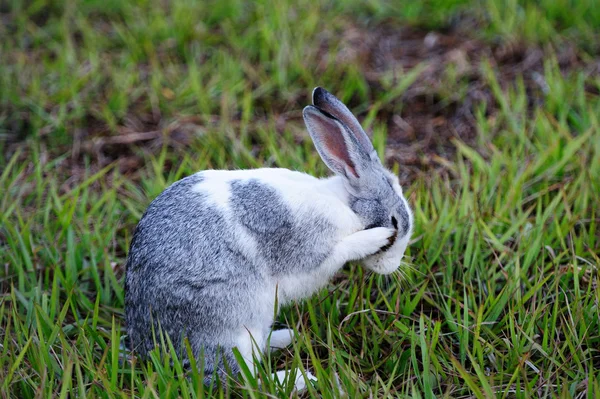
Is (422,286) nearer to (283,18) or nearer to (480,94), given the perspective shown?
(480,94)

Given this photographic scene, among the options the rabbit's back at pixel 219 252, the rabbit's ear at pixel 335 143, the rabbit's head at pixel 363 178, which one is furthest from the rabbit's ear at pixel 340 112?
the rabbit's back at pixel 219 252

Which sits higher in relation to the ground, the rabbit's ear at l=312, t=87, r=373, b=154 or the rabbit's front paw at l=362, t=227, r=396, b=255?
the rabbit's ear at l=312, t=87, r=373, b=154

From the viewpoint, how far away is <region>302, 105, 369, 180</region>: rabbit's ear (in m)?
3.13

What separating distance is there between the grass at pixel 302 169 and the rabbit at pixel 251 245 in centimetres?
15

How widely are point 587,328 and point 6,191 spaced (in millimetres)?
3069

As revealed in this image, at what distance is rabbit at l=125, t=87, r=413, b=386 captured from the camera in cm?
303

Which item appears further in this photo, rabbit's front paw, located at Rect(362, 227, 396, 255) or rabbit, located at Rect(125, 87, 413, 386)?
rabbit's front paw, located at Rect(362, 227, 396, 255)

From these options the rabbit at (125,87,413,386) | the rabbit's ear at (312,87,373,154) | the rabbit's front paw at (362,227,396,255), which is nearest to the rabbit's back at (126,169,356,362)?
the rabbit at (125,87,413,386)

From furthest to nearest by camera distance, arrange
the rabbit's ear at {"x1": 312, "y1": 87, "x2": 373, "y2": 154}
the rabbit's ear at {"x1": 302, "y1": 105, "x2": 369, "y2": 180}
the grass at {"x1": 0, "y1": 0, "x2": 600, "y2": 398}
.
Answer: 1. the rabbit's ear at {"x1": 312, "y1": 87, "x2": 373, "y2": 154}
2. the rabbit's ear at {"x1": 302, "y1": 105, "x2": 369, "y2": 180}
3. the grass at {"x1": 0, "y1": 0, "x2": 600, "y2": 398}

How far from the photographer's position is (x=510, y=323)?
307 centimetres

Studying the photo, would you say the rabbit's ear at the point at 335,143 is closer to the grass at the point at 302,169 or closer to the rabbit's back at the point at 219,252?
the rabbit's back at the point at 219,252

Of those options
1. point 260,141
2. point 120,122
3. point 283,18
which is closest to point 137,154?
point 120,122

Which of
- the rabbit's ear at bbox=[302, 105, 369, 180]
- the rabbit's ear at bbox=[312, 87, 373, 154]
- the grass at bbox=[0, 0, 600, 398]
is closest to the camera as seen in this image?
the grass at bbox=[0, 0, 600, 398]

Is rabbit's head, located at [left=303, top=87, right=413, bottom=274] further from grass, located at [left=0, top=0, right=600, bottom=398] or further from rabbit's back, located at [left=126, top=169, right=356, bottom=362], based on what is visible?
grass, located at [left=0, top=0, right=600, bottom=398]
